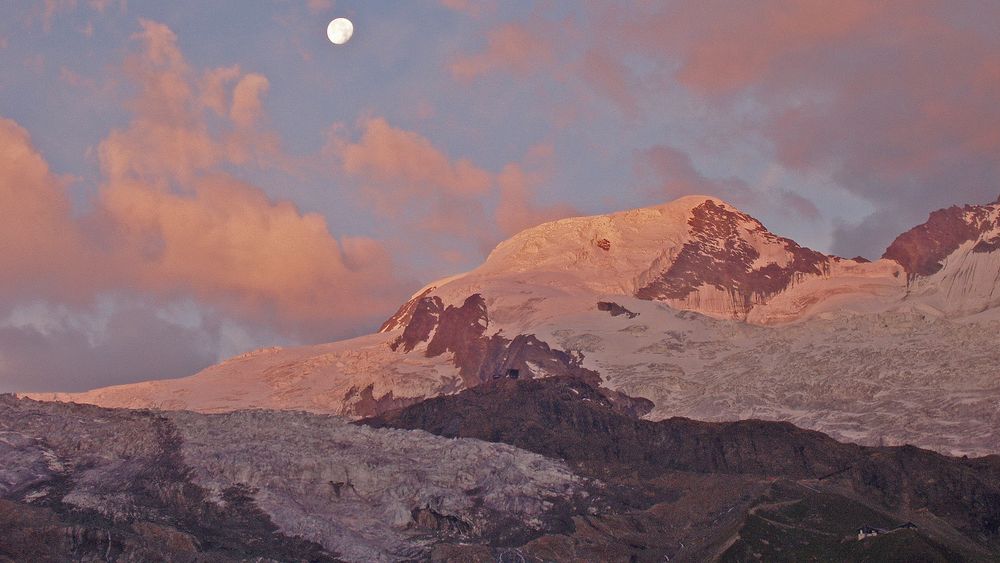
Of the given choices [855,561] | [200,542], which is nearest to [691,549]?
[855,561]

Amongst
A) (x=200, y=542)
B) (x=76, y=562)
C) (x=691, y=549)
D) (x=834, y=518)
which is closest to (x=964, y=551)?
(x=834, y=518)

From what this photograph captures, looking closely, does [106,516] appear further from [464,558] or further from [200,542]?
[464,558]

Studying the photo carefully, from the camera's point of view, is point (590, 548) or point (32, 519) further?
point (590, 548)

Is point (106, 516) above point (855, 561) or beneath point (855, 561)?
above

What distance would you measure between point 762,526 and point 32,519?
256 ft

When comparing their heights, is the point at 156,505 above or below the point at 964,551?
above

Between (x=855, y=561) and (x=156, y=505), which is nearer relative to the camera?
(x=855, y=561)

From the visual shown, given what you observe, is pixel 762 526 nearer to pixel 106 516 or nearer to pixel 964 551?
pixel 964 551

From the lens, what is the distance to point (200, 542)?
187625mm

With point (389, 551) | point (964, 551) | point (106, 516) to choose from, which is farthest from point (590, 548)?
point (106, 516)

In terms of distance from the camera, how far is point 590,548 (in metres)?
199

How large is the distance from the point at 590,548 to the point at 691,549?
11640 millimetres

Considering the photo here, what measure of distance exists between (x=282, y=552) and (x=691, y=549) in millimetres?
45035

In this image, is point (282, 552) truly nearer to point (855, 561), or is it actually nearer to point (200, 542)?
point (200, 542)
